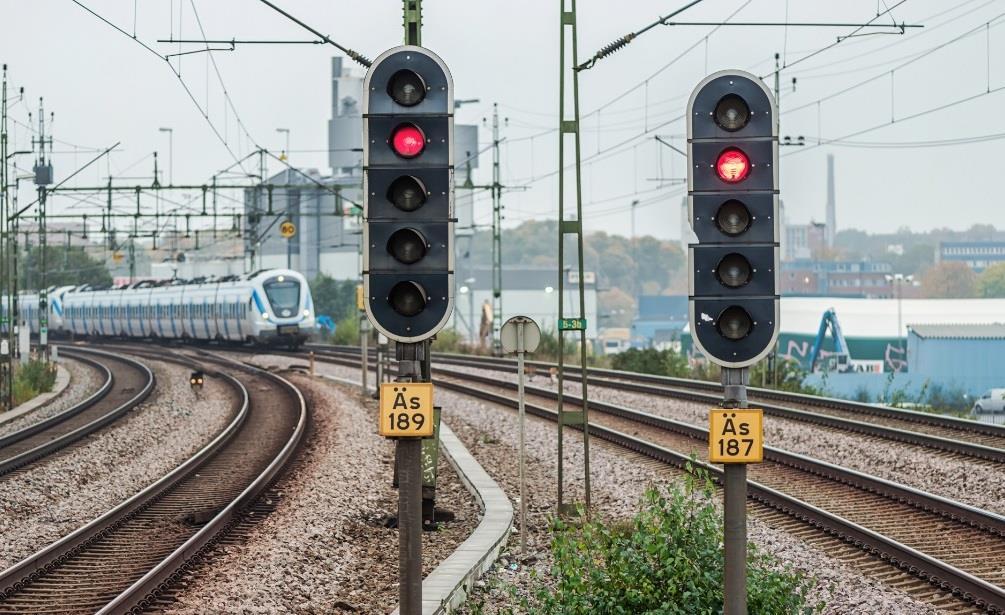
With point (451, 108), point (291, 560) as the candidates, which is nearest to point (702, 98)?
point (451, 108)

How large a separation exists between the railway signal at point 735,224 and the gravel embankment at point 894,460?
33.7 feet

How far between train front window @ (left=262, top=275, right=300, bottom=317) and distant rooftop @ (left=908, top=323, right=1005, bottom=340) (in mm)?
28950

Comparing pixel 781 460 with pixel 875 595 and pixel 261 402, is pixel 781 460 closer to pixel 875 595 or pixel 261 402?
pixel 875 595

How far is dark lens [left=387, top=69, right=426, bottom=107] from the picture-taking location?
7.53m

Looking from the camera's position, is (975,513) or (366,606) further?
(975,513)

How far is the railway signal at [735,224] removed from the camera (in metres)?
7.46

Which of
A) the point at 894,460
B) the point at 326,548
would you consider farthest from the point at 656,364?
the point at 326,548

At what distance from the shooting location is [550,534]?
15.8 metres

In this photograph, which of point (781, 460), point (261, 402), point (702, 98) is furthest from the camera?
point (261, 402)

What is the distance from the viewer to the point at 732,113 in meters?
Answer: 7.54

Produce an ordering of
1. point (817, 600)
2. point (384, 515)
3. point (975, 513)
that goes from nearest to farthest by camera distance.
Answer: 1. point (817, 600)
2. point (975, 513)
3. point (384, 515)

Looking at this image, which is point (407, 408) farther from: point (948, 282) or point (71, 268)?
point (948, 282)

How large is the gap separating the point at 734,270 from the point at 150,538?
377 inches

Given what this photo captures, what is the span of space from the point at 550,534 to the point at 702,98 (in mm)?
9142
